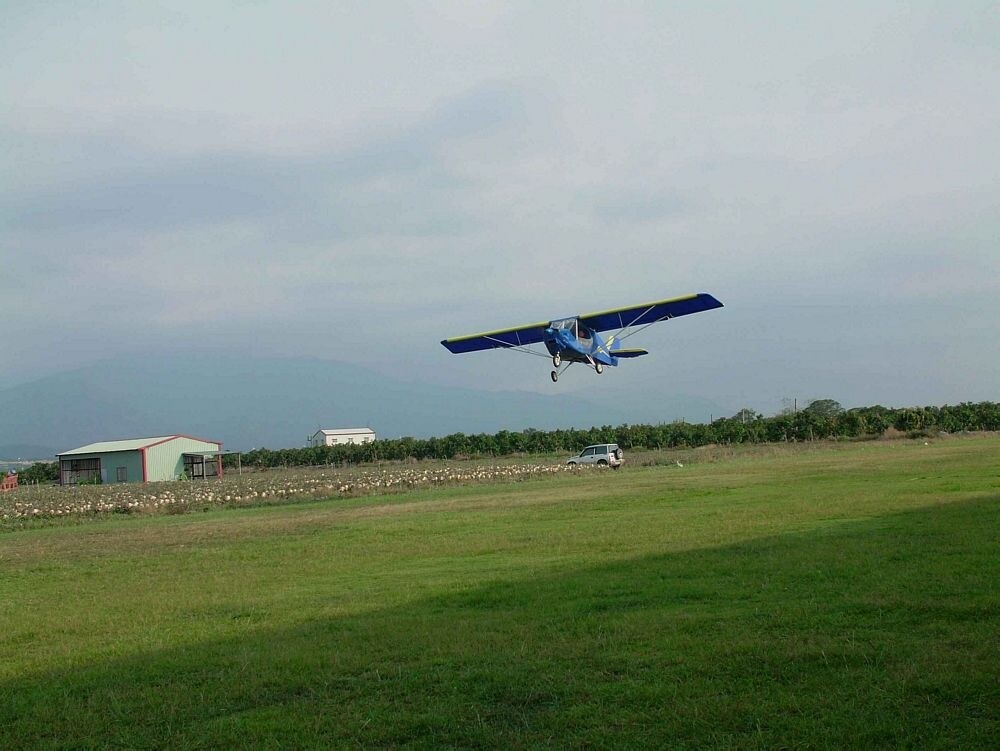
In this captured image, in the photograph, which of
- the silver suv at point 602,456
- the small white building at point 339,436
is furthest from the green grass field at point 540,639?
the small white building at point 339,436

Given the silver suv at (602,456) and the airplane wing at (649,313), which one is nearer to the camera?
the airplane wing at (649,313)

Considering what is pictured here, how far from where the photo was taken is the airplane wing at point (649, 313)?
28.9m

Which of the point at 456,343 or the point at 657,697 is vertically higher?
the point at 456,343

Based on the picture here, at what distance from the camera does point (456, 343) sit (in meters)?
34.9

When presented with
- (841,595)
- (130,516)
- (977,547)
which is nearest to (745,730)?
(841,595)

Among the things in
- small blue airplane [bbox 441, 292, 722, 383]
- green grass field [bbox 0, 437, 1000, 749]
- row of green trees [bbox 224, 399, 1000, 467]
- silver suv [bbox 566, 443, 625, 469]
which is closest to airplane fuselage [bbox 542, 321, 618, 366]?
small blue airplane [bbox 441, 292, 722, 383]

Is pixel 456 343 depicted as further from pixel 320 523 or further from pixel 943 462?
pixel 943 462

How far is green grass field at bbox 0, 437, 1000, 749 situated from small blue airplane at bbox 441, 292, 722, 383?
43.7ft

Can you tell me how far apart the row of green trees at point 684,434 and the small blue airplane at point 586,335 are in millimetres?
36855

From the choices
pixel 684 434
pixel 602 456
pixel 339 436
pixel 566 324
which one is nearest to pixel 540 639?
pixel 566 324

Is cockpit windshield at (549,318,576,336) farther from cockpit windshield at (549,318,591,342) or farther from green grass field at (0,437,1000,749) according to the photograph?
green grass field at (0,437,1000,749)

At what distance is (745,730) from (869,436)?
63.8m

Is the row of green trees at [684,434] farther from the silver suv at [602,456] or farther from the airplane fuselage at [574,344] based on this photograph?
the airplane fuselage at [574,344]

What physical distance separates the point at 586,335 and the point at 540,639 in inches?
922
